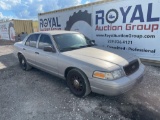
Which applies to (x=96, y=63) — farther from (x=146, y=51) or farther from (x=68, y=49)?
(x=146, y=51)

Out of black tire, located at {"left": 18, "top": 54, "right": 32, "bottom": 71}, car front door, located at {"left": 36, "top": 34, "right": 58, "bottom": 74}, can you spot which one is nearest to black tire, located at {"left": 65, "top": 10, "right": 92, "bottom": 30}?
car front door, located at {"left": 36, "top": 34, "right": 58, "bottom": 74}

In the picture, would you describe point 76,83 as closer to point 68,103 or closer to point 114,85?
point 68,103

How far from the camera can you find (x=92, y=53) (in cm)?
382

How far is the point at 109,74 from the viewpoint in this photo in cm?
308

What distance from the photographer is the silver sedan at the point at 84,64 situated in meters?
3.11

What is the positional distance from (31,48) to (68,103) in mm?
2625

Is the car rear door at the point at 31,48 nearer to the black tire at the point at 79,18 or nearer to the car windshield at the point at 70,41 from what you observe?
the car windshield at the point at 70,41

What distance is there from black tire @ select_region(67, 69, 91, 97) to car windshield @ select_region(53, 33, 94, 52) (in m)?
0.79

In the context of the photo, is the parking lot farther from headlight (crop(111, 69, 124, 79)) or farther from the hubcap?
headlight (crop(111, 69, 124, 79))

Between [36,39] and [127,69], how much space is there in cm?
323

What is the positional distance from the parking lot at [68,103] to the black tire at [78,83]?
0.18 meters

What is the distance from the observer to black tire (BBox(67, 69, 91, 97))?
3422mm

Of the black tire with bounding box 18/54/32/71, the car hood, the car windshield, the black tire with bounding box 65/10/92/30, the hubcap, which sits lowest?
the hubcap

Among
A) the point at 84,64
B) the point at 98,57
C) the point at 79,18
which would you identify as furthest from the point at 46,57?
the point at 79,18
